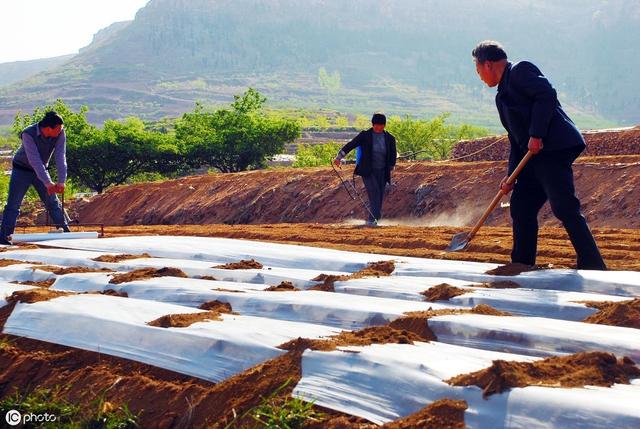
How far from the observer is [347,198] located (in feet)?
53.6

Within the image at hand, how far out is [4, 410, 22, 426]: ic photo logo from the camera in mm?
4152

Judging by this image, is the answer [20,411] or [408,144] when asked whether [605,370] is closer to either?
[20,411]

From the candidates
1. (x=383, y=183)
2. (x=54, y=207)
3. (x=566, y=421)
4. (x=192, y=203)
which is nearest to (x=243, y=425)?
(x=566, y=421)

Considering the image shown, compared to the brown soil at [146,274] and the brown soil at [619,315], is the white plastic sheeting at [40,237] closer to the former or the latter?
the brown soil at [146,274]

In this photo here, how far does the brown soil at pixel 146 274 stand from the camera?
5.83 metres

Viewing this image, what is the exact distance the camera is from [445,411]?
10.2 ft

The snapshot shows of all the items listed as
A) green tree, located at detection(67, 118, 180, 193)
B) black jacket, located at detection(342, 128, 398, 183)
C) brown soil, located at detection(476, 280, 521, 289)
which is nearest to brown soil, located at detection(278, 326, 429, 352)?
brown soil, located at detection(476, 280, 521, 289)

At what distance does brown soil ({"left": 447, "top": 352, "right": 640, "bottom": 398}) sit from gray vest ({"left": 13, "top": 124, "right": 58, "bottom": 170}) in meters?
6.23

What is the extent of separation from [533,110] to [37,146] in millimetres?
4953

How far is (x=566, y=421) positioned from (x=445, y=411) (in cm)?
40

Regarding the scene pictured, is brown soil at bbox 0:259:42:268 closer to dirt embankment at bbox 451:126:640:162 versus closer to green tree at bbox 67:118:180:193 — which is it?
dirt embankment at bbox 451:126:640:162

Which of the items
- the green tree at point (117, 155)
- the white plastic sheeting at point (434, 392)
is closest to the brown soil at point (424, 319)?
the white plastic sheeting at point (434, 392)

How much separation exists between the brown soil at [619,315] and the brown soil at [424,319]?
42 cm

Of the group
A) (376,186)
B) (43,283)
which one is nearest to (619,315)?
(43,283)
